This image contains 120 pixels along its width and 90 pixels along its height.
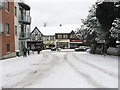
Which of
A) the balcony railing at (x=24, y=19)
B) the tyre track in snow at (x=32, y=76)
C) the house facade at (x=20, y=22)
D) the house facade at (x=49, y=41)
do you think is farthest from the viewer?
the house facade at (x=49, y=41)

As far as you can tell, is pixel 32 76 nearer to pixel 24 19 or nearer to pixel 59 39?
pixel 24 19

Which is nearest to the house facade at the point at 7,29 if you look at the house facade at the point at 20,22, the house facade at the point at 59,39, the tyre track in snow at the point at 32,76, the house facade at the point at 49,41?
the house facade at the point at 20,22

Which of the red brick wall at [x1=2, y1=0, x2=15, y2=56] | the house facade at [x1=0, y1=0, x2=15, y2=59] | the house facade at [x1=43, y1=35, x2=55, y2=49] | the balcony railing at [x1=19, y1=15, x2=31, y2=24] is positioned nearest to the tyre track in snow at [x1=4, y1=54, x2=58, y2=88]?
the house facade at [x1=0, y1=0, x2=15, y2=59]

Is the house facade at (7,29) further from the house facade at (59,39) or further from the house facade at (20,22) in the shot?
the house facade at (59,39)

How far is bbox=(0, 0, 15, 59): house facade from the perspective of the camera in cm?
3556

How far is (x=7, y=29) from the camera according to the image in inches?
1534

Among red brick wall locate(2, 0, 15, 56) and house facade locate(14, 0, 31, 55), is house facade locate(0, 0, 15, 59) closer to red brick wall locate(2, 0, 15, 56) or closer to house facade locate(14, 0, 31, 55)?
red brick wall locate(2, 0, 15, 56)

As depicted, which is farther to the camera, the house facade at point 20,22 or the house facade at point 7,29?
the house facade at point 20,22

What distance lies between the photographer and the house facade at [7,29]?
117 ft

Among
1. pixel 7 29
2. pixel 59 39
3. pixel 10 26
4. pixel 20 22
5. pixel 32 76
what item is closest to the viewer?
pixel 32 76

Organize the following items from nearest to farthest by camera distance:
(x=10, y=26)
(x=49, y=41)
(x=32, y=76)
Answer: (x=32, y=76) < (x=10, y=26) < (x=49, y=41)

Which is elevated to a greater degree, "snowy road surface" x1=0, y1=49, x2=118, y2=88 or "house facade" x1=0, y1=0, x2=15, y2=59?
"house facade" x1=0, y1=0, x2=15, y2=59

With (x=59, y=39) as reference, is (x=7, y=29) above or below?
above

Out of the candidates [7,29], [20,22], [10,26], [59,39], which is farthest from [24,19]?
[59,39]
